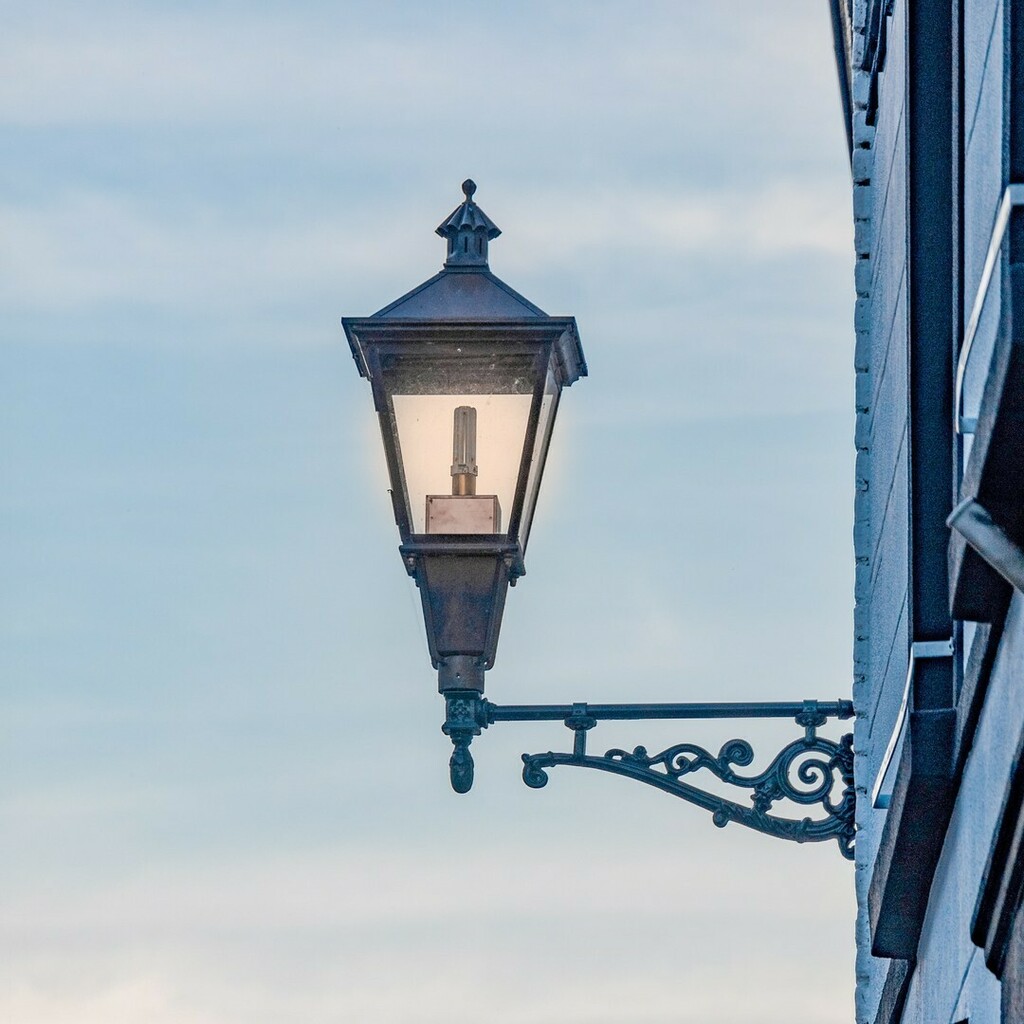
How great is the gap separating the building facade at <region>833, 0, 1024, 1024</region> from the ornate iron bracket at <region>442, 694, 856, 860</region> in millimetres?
122

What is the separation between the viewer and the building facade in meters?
3.19

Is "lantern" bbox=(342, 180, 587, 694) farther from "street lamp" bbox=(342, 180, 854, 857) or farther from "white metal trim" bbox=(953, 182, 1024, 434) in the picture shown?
"white metal trim" bbox=(953, 182, 1024, 434)

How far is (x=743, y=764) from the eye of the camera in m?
6.40

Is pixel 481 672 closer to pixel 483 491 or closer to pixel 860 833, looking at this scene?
pixel 483 491

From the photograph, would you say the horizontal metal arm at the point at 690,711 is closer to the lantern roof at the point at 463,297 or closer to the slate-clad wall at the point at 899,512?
the slate-clad wall at the point at 899,512

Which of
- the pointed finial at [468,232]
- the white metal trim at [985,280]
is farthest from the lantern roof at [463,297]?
the white metal trim at [985,280]

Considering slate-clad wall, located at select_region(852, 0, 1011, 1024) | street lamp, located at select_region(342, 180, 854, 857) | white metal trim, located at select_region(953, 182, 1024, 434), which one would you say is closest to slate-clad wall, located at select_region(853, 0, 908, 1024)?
slate-clad wall, located at select_region(852, 0, 1011, 1024)

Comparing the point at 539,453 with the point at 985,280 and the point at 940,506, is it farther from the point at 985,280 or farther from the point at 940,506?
the point at 985,280

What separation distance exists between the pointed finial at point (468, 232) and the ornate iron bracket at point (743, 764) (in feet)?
4.83

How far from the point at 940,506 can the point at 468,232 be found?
2.96m

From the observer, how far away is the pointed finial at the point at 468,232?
7.23 meters

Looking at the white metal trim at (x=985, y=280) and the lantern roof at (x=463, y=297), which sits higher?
the white metal trim at (x=985, y=280)

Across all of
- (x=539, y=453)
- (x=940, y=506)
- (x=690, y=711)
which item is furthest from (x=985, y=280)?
(x=539, y=453)

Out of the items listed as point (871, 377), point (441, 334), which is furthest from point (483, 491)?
point (871, 377)
